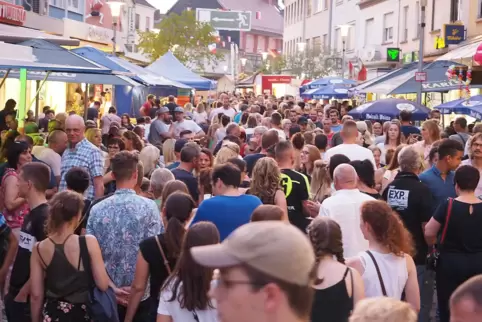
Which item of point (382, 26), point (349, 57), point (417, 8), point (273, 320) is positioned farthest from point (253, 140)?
point (349, 57)

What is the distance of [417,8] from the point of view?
126ft

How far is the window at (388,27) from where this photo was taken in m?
42.6

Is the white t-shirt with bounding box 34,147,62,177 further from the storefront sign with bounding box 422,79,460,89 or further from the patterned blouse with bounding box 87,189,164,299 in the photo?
the storefront sign with bounding box 422,79,460,89

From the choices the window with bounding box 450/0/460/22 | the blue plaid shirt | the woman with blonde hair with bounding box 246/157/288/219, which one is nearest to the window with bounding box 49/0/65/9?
the window with bounding box 450/0/460/22

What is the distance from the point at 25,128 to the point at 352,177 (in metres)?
8.44

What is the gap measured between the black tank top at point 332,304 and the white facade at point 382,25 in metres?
26.2

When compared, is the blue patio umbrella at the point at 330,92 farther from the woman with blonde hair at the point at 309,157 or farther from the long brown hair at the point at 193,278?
the long brown hair at the point at 193,278

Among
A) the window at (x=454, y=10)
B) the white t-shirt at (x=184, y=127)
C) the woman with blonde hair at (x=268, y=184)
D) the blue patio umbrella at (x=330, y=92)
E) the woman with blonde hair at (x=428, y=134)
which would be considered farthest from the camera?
the blue patio umbrella at (x=330, y=92)

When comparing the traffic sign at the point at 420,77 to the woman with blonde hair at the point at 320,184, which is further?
the traffic sign at the point at 420,77

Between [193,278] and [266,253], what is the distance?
2.80 m

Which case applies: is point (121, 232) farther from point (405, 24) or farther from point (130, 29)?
point (130, 29)

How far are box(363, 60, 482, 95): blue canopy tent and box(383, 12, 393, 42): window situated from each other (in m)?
19.2

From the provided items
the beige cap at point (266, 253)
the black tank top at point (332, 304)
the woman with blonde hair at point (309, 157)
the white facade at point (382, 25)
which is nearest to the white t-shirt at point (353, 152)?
the woman with blonde hair at point (309, 157)

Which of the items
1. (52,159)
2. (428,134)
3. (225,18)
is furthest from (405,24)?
(225,18)
